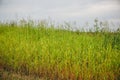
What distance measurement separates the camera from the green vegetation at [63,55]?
376 centimetres

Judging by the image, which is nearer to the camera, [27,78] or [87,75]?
[87,75]

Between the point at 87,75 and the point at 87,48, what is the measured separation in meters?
0.54

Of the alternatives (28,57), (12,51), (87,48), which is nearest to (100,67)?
(87,48)

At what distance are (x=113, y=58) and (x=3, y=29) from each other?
11.0 feet

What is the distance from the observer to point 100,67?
3711mm

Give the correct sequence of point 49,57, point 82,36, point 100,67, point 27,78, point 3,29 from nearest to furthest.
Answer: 1. point 100,67
2. point 27,78
3. point 49,57
4. point 82,36
5. point 3,29

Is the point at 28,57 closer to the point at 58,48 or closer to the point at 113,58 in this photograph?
the point at 58,48

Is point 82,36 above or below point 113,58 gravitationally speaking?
above

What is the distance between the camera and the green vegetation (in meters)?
3.76

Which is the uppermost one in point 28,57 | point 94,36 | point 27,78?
point 94,36

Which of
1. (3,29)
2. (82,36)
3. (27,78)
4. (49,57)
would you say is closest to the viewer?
(27,78)

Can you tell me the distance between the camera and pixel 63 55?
417cm

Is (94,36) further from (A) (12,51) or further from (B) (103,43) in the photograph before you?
(A) (12,51)

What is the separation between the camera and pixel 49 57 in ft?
14.3
